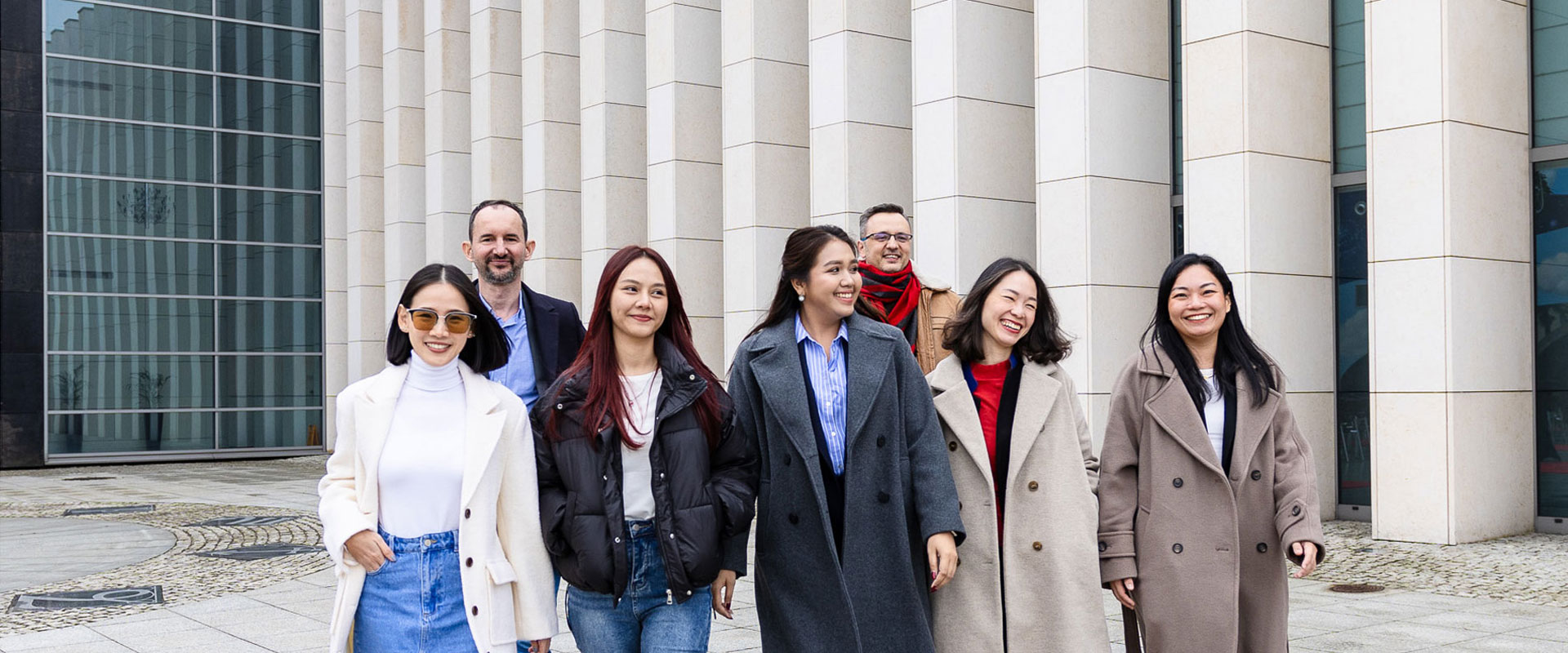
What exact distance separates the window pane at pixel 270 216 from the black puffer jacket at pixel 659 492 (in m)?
25.8

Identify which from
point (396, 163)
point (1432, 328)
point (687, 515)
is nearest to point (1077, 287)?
point (1432, 328)

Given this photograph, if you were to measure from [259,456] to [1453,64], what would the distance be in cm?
2367

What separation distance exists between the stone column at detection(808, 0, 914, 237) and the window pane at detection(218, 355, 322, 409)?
1593cm

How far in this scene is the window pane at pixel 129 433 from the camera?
2608 cm

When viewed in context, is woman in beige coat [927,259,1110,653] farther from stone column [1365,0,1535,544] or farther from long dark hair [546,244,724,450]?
stone column [1365,0,1535,544]

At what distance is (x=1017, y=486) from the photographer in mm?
4484

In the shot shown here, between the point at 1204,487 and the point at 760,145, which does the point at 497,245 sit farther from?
the point at 760,145

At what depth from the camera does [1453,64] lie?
35.5 ft

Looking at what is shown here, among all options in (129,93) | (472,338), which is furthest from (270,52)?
(472,338)

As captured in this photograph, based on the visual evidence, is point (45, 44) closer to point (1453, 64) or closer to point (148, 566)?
point (148, 566)

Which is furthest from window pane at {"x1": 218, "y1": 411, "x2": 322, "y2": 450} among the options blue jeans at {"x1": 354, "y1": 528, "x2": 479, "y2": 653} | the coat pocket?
the coat pocket

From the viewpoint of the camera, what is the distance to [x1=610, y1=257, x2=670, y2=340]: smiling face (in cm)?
411

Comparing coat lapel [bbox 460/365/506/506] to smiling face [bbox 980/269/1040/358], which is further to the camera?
smiling face [bbox 980/269/1040/358]

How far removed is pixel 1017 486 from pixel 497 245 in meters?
1.91
